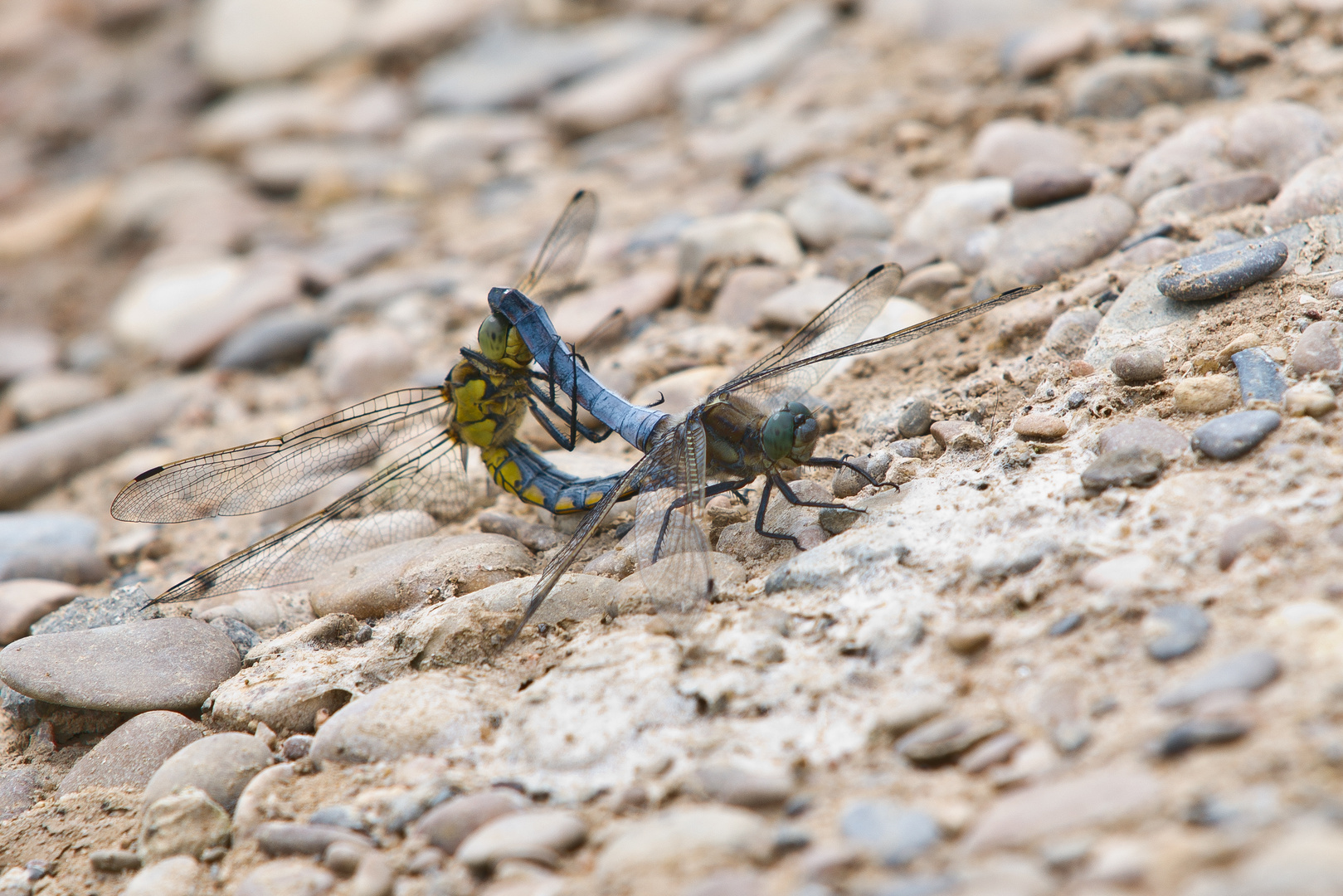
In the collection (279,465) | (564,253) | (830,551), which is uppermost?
(564,253)

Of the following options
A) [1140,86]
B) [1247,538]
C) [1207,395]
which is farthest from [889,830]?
[1140,86]

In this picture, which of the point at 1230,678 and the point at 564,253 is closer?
the point at 1230,678

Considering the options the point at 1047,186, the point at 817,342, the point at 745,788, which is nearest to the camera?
the point at 745,788

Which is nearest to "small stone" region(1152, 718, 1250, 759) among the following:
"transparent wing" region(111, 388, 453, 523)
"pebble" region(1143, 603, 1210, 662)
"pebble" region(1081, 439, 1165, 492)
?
"pebble" region(1143, 603, 1210, 662)

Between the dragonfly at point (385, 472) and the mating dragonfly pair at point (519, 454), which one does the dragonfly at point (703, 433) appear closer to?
the mating dragonfly pair at point (519, 454)

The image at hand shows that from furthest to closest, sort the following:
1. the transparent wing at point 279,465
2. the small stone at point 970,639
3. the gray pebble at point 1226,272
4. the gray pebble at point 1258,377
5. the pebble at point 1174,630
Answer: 1. the transparent wing at point 279,465
2. the gray pebble at point 1226,272
3. the gray pebble at point 1258,377
4. the small stone at point 970,639
5. the pebble at point 1174,630

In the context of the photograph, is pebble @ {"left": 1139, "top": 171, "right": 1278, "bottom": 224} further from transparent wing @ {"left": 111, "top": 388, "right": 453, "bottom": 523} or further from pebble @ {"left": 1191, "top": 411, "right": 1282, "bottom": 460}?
transparent wing @ {"left": 111, "top": 388, "right": 453, "bottom": 523}

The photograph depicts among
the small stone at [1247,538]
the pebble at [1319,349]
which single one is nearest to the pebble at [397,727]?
the small stone at [1247,538]

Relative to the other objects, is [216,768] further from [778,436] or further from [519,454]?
[778,436]
